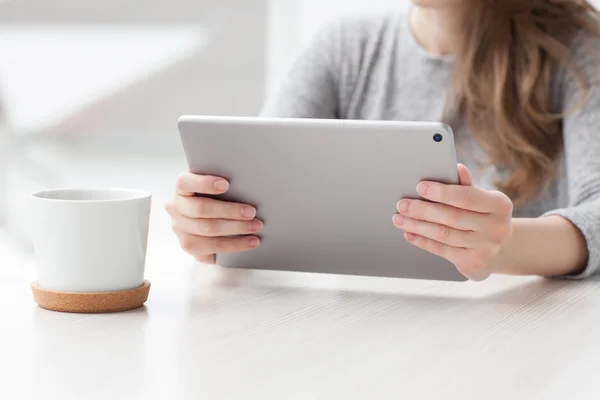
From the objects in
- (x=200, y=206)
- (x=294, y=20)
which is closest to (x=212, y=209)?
(x=200, y=206)

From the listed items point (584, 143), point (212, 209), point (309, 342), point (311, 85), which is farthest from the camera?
point (311, 85)

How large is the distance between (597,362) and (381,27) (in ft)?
3.81

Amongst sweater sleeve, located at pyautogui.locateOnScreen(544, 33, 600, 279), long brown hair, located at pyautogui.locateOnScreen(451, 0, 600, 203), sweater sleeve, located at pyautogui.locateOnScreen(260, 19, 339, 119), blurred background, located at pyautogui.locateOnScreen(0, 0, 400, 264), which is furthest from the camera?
blurred background, located at pyautogui.locateOnScreen(0, 0, 400, 264)

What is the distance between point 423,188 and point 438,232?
70 millimetres

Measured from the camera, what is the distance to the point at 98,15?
4773mm

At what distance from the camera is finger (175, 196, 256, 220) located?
1.00 meters

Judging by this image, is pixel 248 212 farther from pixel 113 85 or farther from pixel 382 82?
pixel 113 85

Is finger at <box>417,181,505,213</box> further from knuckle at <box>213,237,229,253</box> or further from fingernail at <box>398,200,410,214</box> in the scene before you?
knuckle at <box>213,237,229,253</box>

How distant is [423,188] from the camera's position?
2.99 ft

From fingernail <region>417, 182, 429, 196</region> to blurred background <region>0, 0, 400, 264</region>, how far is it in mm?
3145

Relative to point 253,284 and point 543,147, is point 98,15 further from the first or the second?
point 253,284

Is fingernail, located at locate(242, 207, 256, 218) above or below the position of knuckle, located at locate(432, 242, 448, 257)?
above

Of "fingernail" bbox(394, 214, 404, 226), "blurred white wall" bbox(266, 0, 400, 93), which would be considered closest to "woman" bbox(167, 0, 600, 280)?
"fingernail" bbox(394, 214, 404, 226)

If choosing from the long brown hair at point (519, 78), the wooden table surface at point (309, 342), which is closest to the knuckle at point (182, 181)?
the wooden table surface at point (309, 342)
